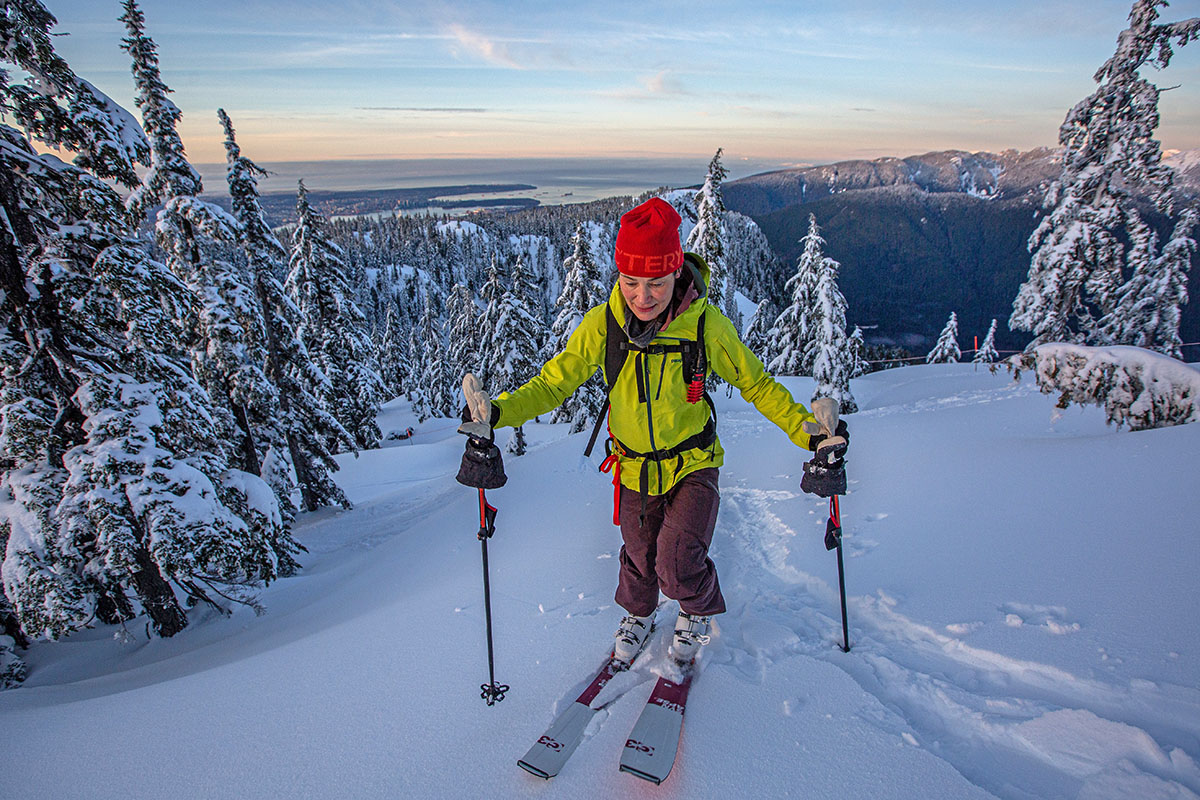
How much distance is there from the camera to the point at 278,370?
14.6m

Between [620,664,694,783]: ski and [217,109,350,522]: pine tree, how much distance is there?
11.8m

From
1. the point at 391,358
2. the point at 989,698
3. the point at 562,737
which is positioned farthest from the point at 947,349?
the point at 562,737

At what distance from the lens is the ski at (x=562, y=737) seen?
2604 millimetres

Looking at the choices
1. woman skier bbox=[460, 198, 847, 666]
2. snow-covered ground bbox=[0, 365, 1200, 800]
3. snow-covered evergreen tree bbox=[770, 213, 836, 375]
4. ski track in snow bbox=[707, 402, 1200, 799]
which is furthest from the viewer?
snow-covered evergreen tree bbox=[770, 213, 836, 375]

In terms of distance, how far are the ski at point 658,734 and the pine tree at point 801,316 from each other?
79.2 feet

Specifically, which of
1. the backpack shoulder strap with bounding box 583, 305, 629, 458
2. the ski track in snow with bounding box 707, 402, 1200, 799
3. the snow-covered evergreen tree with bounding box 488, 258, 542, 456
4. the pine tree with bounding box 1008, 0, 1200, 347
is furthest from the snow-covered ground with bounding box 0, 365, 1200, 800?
the snow-covered evergreen tree with bounding box 488, 258, 542, 456

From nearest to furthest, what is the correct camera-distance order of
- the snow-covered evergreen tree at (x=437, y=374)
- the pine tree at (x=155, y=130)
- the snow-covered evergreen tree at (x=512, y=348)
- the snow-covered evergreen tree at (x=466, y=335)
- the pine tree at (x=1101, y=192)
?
the pine tree at (x=155, y=130)
the pine tree at (x=1101, y=192)
the snow-covered evergreen tree at (x=512, y=348)
the snow-covered evergreen tree at (x=466, y=335)
the snow-covered evergreen tree at (x=437, y=374)

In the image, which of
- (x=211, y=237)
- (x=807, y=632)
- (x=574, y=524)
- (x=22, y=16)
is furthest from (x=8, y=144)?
(x=807, y=632)

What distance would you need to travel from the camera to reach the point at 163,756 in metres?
2.89

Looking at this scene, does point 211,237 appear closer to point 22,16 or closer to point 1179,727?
point 22,16

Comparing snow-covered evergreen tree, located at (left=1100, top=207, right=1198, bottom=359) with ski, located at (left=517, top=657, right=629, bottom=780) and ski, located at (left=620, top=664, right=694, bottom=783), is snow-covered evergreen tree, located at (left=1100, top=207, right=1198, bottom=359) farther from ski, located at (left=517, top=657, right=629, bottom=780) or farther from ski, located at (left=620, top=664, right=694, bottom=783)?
ski, located at (left=517, top=657, right=629, bottom=780)

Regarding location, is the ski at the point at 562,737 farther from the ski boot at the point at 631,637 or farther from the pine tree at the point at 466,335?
the pine tree at the point at 466,335

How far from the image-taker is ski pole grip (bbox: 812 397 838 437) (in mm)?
3084

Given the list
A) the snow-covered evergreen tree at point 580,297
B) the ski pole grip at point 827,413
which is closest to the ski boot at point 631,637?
the ski pole grip at point 827,413
